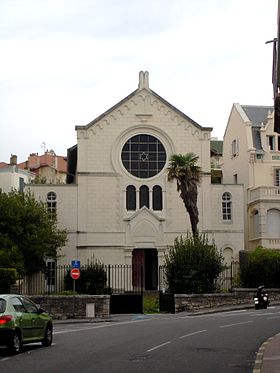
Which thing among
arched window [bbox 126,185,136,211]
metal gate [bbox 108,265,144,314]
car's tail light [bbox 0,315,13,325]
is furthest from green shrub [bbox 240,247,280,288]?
car's tail light [bbox 0,315,13,325]

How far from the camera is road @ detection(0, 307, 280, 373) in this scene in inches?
630

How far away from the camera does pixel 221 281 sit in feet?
180

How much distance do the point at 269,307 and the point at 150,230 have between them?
716 inches

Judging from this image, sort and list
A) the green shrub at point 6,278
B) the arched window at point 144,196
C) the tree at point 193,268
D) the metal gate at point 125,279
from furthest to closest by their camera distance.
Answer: the arched window at point 144,196 → the metal gate at point 125,279 → the tree at point 193,268 → the green shrub at point 6,278

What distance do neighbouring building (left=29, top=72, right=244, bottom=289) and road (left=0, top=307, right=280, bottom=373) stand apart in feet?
98.3

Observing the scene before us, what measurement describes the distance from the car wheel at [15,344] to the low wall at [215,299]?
23809 millimetres

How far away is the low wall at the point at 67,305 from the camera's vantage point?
3859 cm

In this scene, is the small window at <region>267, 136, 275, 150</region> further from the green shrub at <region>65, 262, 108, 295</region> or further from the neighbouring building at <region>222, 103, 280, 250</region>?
the green shrub at <region>65, 262, 108, 295</region>

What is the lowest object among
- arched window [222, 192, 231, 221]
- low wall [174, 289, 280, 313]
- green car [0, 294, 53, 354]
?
low wall [174, 289, 280, 313]

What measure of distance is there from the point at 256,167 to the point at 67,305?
2993cm

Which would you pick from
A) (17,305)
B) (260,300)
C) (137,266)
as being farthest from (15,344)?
(137,266)

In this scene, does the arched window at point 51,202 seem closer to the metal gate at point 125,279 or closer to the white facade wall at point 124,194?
the white facade wall at point 124,194

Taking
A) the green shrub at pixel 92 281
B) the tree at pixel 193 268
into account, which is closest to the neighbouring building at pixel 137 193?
the green shrub at pixel 92 281

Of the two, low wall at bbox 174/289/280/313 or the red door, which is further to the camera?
the red door
